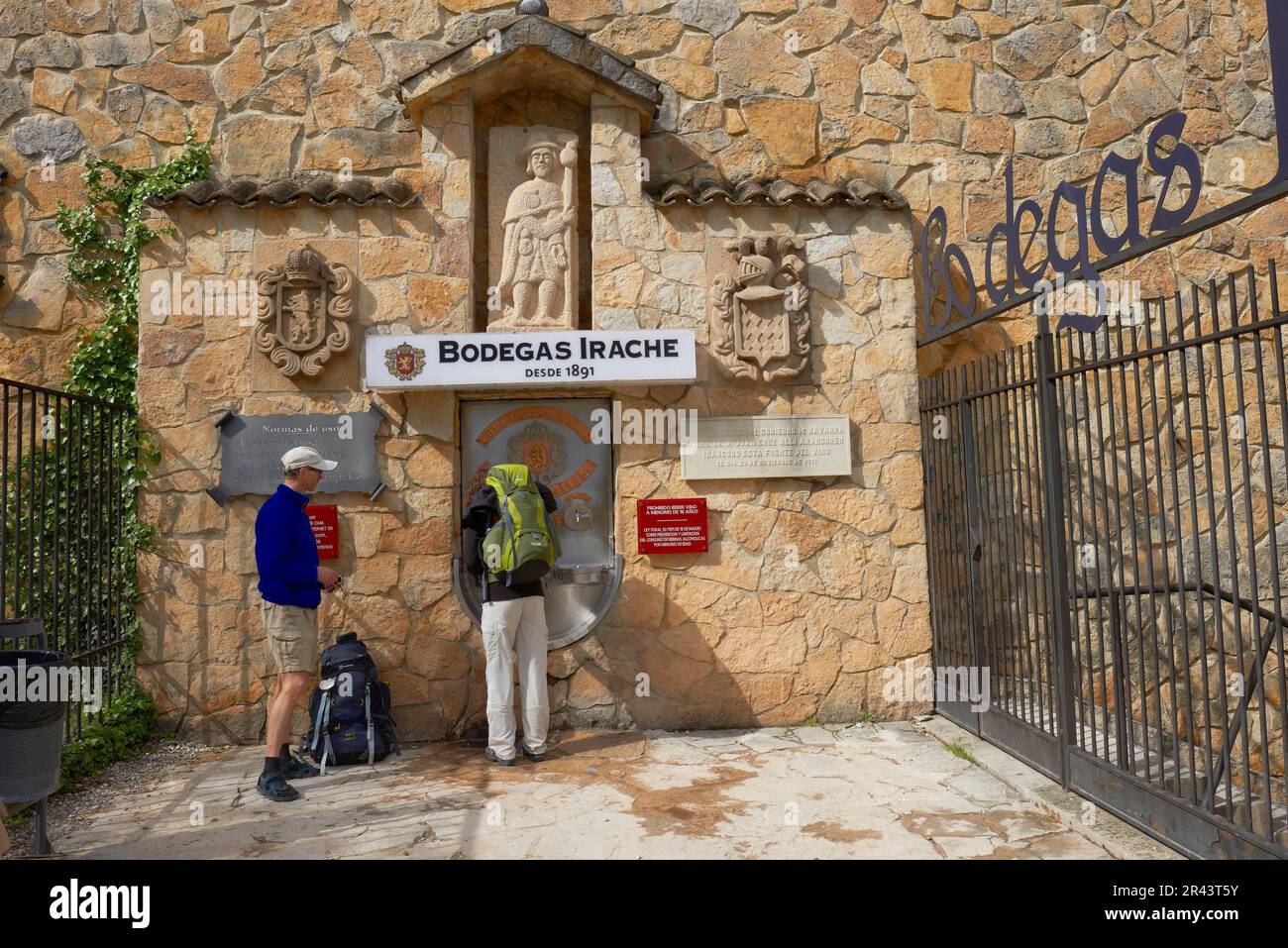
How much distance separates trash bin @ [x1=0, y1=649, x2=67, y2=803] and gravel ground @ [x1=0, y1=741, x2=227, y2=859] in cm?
39

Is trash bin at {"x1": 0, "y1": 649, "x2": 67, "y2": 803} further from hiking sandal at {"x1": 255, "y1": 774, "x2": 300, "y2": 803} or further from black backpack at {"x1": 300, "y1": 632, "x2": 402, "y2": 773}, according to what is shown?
black backpack at {"x1": 300, "y1": 632, "x2": 402, "y2": 773}

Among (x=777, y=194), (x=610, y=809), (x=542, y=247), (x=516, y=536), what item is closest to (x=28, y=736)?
(x=516, y=536)

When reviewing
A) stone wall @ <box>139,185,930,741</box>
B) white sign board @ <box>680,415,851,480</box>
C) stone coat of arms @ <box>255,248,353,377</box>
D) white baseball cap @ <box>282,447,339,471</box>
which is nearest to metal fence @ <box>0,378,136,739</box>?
stone wall @ <box>139,185,930,741</box>

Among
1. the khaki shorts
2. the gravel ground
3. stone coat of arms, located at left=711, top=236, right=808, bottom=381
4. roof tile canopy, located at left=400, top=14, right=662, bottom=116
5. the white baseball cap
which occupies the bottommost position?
the gravel ground

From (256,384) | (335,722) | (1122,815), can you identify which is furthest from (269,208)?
(1122,815)

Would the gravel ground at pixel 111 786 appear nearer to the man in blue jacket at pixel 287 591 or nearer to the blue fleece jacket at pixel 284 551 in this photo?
the man in blue jacket at pixel 287 591

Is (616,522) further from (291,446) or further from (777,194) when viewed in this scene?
(777,194)

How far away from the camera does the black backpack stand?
5.32 metres

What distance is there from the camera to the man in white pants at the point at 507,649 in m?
5.34

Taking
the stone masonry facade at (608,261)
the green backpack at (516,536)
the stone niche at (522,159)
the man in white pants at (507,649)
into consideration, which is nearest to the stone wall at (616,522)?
the stone masonry facade at (608,261)

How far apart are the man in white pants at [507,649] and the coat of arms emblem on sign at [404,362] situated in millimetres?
1032

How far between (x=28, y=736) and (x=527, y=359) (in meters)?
3.44

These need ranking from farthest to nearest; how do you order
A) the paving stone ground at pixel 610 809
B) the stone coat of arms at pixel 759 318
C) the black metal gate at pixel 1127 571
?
the stone coat of arms at pixel 759 318, the paving stone ground at pixel 610 809, the black metal gate at pixel 1127 571

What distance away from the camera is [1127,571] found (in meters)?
7.04
